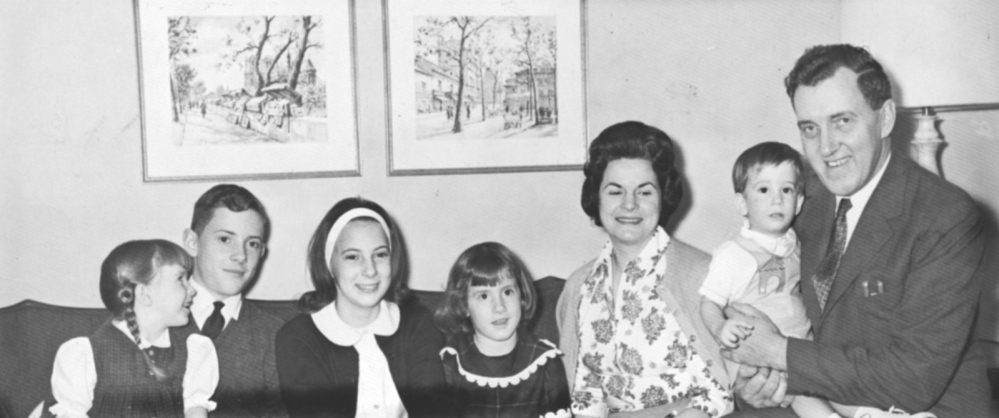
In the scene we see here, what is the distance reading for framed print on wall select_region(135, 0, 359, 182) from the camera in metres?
2.36

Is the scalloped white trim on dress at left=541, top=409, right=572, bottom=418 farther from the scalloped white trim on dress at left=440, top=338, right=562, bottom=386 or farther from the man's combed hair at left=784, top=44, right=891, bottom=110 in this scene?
the man's combed hair at left=784, top=44, right=891, bottom=110

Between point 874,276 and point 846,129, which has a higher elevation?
point 846,129

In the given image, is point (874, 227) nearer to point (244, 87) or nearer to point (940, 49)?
point (940, 49)

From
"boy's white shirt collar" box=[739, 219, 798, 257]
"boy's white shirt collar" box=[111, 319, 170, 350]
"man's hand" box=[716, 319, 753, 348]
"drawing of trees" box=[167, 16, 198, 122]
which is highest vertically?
"drawing of trees" box=[167, 16, 198, 122]

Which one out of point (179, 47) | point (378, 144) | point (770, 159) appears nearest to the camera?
point (770, 159)

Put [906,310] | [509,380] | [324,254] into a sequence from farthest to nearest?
[324,254] < [509,380] < [906,310]

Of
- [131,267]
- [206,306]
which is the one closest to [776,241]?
[206,306]

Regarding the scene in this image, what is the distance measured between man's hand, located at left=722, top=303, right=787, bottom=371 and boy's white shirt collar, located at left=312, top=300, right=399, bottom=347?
858 mm

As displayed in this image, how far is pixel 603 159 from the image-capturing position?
2213 mm

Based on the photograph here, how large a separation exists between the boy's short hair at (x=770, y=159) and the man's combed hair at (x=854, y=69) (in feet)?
0.59

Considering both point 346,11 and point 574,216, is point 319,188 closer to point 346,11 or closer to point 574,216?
point 346,11

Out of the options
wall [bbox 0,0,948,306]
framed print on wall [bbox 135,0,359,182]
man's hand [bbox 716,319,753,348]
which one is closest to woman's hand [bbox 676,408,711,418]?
man's hand [bbox 716,319,753,348]

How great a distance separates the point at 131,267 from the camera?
2.37m

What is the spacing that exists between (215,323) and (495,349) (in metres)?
0.80
